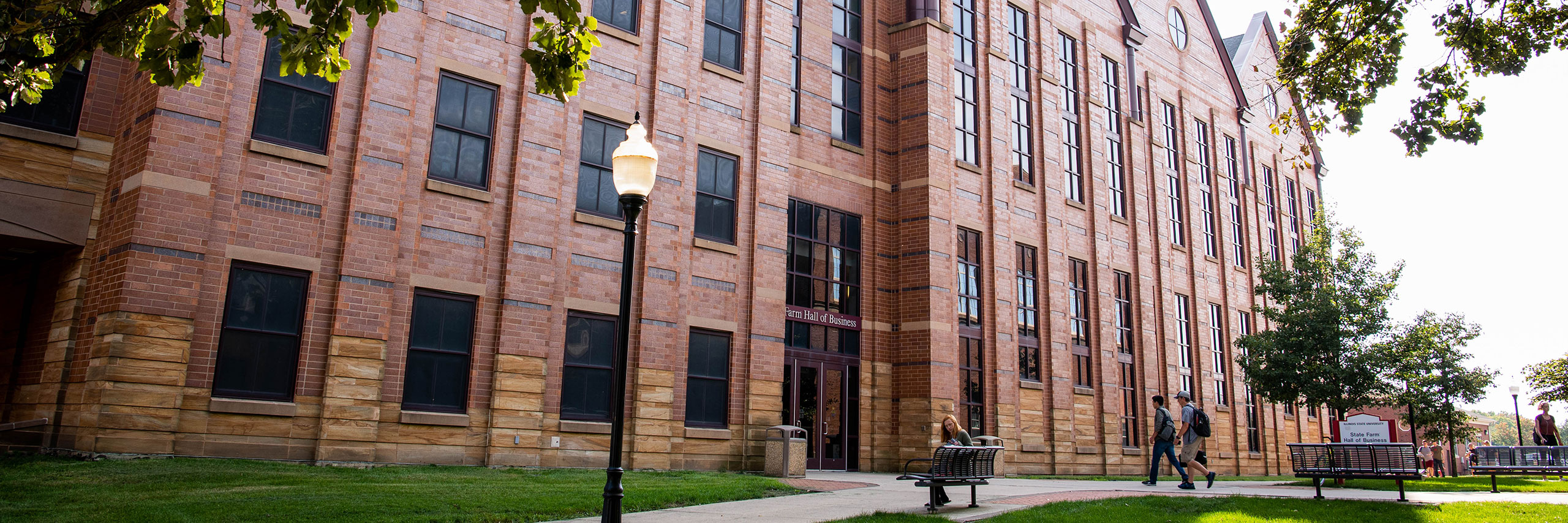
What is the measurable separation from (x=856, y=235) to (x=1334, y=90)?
1165cm

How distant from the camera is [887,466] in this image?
20719 mm

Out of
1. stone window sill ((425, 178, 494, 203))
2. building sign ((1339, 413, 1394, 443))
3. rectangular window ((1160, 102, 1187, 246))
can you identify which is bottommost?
building sign ((1339, 413, 1394, 443))

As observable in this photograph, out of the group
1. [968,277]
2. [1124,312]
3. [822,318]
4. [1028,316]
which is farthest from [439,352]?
[1124,312]

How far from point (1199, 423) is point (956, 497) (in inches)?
247

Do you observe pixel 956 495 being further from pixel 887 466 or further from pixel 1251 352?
pixel 1251 352

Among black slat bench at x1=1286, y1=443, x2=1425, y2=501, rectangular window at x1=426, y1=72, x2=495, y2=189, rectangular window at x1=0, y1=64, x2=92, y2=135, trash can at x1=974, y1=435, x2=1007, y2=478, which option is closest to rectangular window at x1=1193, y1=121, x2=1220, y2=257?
trash can at x1=974, y1=435, x2=1007, y2=478

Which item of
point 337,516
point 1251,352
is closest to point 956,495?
point 337,516

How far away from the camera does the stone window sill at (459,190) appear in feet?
47.2

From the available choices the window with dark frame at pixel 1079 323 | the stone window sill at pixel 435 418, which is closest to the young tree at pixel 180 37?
the stone window sill at pixel 435 418

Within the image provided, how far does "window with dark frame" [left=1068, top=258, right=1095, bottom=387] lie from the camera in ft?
84.6

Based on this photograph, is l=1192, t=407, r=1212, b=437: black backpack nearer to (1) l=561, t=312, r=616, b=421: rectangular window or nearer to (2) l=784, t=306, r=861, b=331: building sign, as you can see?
(2) l=784, t=306, r=861, b=331: building sign

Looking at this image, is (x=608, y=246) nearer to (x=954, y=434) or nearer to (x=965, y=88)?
(x=954, y=434)

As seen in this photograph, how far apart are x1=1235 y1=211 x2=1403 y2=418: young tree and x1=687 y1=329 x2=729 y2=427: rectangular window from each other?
14.8m

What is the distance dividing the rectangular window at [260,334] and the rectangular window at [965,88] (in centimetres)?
1507
